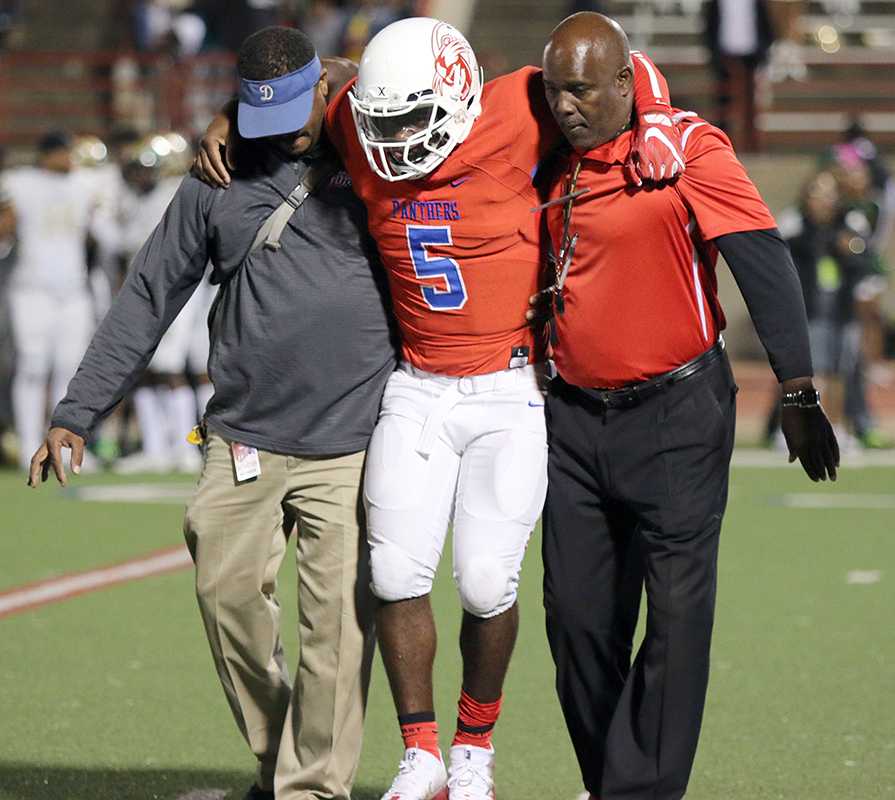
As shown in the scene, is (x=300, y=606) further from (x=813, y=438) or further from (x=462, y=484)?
(x=813, y=438)

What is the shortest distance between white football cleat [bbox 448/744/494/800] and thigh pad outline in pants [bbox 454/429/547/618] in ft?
1.20

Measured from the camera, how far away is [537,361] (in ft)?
16.3

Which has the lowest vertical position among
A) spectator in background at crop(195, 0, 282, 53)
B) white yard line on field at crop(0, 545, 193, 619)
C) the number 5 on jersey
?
spectator in background at crop(195, 0, 282, 53)

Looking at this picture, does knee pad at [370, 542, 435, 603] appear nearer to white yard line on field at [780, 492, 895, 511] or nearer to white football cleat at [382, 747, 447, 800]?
white football cleat at [382, 747, 447, 800]

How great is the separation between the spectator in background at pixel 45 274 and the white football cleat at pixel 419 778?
868 cm

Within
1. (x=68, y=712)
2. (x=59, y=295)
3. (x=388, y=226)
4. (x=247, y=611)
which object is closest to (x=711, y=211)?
(x=388, y=226)

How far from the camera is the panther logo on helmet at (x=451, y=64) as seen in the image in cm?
467

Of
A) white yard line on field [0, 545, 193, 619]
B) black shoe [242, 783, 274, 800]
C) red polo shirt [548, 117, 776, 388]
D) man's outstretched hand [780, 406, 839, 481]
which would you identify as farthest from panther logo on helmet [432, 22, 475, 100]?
white yard line on field [0, 545, 193, 619]

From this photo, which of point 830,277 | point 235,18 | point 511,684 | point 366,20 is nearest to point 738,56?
point 366,20

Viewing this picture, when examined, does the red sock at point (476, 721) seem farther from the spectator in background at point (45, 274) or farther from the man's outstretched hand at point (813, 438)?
the spectator in background at point (45, 274)

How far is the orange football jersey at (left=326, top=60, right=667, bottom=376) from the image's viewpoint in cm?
478

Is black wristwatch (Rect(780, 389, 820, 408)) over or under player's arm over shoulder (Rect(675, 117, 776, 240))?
under

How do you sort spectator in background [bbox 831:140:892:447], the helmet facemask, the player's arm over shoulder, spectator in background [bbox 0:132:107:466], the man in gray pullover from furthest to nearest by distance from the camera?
spectator in background [bbox 831:140:892:447] < spectator in background [bbox 0:132:107:466] < the man in gray pullover < the helmet facemask < the player's arm over shoulder

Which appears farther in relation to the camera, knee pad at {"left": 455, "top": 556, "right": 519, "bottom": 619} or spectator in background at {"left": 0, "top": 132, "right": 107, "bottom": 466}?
spectator in background at {"left": 0, "top": 132, "right": 107, "bottom": 466}
